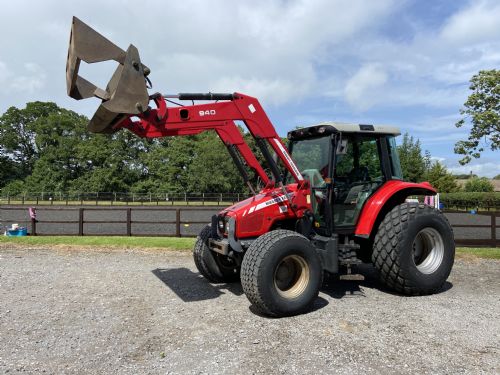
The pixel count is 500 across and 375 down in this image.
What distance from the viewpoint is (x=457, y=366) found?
3.78 meters

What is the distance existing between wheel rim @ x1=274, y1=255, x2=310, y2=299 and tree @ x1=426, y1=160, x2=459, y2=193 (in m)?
46.1

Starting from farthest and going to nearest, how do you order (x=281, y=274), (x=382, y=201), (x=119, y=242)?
1. (x=119, y=242)
2. (x=382, y=201)
3. (x=281, y=274)

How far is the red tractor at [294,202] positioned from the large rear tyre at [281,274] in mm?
13

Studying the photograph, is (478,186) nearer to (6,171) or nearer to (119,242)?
(119,242)

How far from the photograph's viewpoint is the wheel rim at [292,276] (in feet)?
17.5

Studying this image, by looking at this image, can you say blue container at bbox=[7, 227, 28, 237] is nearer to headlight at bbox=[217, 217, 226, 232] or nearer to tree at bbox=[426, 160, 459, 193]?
headlight at bbox=[217, 217, 226, 232]

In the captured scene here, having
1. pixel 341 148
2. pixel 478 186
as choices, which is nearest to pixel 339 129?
pixel 341 148

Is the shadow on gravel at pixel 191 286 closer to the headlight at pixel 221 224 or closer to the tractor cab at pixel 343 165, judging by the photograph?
the headlight at pixel 221 224

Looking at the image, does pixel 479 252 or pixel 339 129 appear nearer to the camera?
pixel 339 129

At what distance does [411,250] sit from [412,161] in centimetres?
4393

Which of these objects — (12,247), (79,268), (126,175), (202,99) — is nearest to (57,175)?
(126,175)

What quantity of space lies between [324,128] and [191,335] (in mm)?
3555

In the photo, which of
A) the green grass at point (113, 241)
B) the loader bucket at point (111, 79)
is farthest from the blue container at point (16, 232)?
the loader bucket at point (111, 79)

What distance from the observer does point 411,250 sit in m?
5.98
